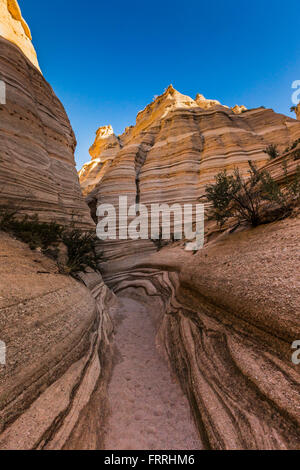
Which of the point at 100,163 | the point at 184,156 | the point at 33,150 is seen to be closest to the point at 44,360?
the point at 33,150

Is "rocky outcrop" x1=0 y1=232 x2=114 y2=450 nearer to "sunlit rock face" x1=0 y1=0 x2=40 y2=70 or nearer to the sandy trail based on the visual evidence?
the sandy trail

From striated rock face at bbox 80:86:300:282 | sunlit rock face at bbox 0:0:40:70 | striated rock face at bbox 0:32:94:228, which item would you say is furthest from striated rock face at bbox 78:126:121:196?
striated rock face at bbox 0:32:94:228

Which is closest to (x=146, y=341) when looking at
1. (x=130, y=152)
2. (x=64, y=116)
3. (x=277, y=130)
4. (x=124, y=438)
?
(x=124, y=438)

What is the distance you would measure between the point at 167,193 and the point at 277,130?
1282 cm

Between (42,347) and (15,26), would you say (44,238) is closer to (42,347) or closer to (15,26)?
(42,347)

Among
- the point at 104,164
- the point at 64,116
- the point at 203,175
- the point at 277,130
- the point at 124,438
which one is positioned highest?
the point at 104,164

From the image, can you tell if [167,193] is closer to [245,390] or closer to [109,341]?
[109,341]

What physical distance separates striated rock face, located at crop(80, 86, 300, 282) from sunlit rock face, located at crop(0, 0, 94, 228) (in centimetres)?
486

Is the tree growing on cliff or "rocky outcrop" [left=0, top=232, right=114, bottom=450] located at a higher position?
the tree growing on cliff

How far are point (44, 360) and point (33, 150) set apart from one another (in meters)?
9.34

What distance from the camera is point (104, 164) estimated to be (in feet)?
98.6

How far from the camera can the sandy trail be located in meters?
2.07

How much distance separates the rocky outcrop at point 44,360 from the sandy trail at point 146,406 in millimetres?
224

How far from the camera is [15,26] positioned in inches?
484
